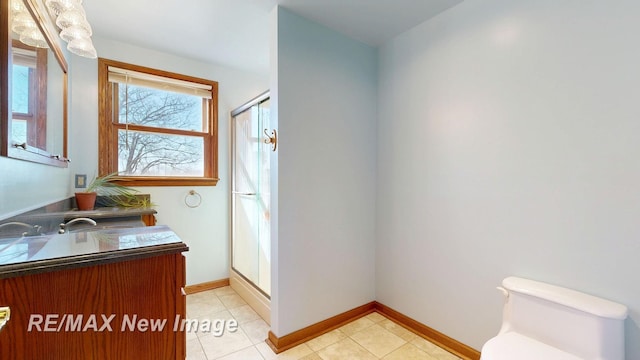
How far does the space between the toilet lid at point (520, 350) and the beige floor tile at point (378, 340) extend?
772 mm

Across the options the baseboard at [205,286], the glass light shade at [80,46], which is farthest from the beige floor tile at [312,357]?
the glass light shade at [80,46]

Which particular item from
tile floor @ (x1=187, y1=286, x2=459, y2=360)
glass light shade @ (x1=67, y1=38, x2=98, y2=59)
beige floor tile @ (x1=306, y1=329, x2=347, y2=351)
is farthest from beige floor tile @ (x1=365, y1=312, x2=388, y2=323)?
glass light shade @ (x1=67, y1=38, x2=98, y2=59)

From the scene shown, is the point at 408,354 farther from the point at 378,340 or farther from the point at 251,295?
the point at 251,295

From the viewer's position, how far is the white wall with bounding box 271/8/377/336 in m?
1.93

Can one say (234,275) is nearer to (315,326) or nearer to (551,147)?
(315,326)

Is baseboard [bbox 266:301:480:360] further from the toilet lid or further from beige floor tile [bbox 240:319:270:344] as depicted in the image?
the toilet lid

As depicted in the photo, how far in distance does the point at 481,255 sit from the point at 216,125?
268 cm

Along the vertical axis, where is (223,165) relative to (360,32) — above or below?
below

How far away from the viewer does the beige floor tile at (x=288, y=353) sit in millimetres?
1802

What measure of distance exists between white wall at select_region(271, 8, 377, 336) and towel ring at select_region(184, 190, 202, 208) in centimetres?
131

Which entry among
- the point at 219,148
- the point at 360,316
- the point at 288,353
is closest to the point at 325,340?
the point at 288,353

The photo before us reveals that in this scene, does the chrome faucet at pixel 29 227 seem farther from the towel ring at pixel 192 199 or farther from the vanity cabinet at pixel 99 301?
the towel ring at pixel 192 199

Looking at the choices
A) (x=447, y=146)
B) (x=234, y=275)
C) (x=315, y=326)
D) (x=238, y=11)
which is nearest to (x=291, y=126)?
(x=238, y=11)

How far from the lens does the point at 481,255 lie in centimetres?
174
